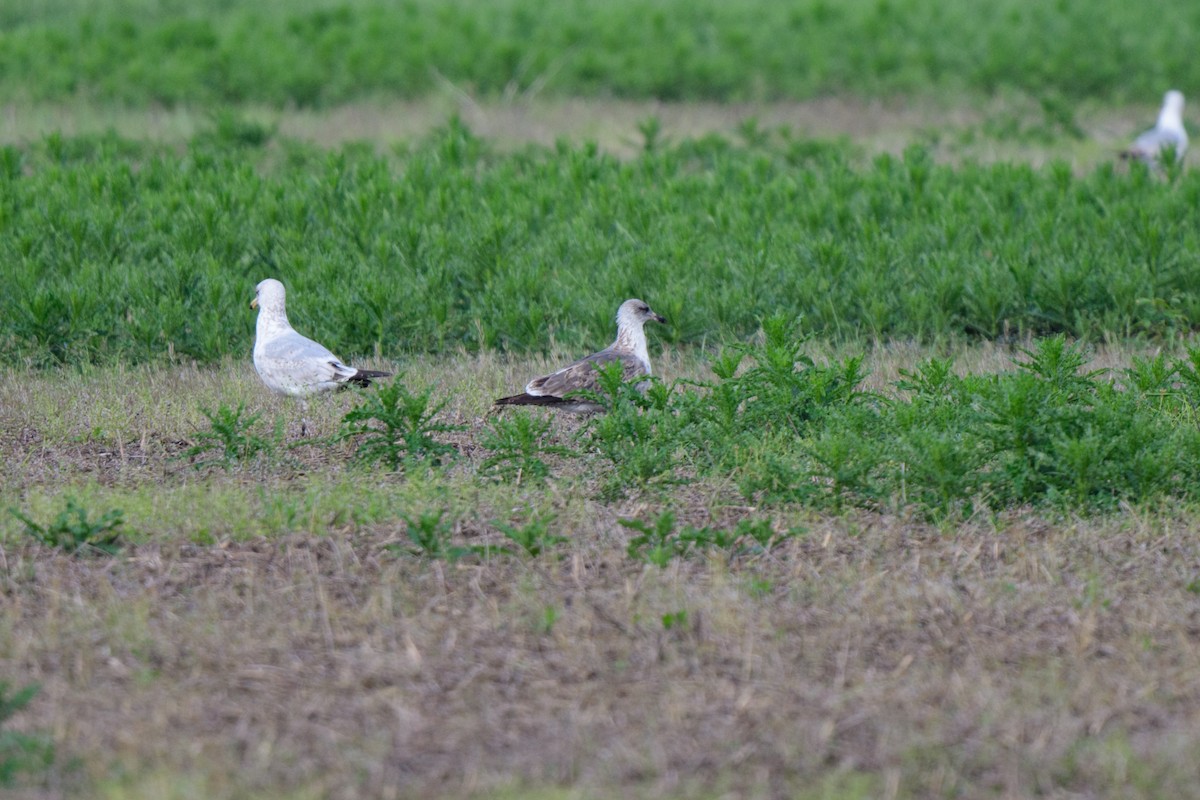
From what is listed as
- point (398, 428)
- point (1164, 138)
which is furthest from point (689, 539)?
point (1164, 138)

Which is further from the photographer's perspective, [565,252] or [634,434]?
[565,252]

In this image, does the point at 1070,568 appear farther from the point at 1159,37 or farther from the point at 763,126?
the point at 1159,37

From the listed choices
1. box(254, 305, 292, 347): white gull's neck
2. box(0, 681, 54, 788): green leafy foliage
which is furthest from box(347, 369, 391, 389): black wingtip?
box(0, 681, 54, 788): green leafy foliage

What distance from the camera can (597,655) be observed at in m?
5.10

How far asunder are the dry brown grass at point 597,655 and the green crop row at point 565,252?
304 cm

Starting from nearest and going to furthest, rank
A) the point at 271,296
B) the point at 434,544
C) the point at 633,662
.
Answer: the point at 633,662 < the point at 434,544 < the point at 271,296

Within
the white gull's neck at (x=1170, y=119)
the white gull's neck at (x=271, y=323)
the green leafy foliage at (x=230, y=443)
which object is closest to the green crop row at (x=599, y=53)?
the white gull's neck at (x=1170, y=119)

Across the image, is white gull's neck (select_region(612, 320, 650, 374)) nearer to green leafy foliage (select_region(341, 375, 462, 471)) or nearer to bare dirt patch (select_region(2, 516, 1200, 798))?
green leafy foliage (select_region(341, 375, 462, 471))

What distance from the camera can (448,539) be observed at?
611 cm

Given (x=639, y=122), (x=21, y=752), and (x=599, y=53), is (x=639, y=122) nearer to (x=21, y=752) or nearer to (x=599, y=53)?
(x=599, y=53)

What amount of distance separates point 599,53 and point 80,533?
16.8 m

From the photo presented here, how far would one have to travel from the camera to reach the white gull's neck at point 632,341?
8.72m

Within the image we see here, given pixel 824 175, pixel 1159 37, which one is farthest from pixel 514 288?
pixel 1159 37

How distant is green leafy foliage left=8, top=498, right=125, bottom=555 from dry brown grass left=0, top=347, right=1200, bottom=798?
0.08 m
